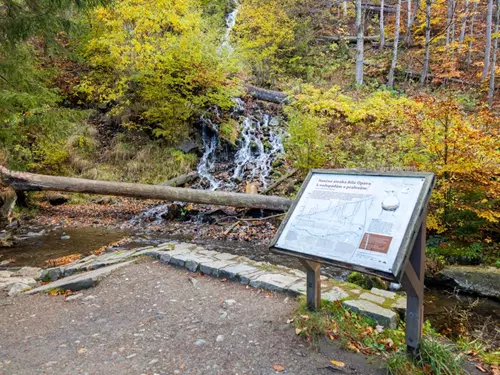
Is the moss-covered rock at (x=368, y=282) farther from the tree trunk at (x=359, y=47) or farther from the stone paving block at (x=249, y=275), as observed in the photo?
the tree trunk at (x=359, y=47)

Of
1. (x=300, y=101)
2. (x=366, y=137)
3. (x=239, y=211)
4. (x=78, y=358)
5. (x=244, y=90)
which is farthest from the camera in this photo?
(x=244, y=90)

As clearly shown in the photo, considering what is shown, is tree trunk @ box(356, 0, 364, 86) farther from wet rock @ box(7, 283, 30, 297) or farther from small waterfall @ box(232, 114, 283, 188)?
wet rock @ box(7, 283, 30, 297)

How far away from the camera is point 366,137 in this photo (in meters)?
9.05

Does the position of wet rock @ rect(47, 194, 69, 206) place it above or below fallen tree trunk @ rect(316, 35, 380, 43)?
below

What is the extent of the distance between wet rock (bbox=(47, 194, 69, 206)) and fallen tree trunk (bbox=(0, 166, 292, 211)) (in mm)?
1210

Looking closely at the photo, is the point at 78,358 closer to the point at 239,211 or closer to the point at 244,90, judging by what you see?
the point at 239,211

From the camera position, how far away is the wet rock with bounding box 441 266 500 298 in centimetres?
450

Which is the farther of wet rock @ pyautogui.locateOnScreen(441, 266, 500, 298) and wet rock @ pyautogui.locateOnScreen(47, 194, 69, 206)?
wet rock @ pyautogui.locateOnScreen(47, 194, 69, 206)

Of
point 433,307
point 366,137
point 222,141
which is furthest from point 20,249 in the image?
point 366,137

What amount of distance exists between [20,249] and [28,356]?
4842 millimetres

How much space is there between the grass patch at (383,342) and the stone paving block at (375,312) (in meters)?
0.05

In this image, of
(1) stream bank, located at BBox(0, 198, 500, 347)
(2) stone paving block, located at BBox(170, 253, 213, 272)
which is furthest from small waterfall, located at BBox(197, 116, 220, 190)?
(2) stone paving block, located at BBox(170, 253, 213, 272)

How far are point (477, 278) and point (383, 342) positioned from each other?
3000mm

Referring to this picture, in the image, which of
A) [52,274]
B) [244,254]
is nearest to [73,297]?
[52,274]
